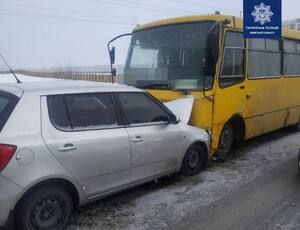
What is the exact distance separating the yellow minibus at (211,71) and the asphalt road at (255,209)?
Result: 1.45 meters

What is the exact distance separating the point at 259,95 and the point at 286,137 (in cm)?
223

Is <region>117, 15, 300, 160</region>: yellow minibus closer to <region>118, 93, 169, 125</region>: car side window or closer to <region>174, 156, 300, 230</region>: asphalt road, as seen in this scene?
<region>118, 93, 169, 125</region>: car side window

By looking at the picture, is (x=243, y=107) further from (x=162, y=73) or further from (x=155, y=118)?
(x=155, y=118)

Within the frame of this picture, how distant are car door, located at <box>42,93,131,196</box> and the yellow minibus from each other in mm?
2269

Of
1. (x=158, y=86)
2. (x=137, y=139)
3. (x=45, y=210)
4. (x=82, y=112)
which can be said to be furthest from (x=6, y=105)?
(x=158, y=86)

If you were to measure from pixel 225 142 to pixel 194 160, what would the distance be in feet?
4.75

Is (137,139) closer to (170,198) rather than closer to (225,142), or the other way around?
(170,198)

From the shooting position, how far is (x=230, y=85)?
7453 mm

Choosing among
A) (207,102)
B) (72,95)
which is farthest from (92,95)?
(207,102)

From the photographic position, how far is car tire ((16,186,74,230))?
4.09m

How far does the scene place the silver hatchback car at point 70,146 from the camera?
4027 mm

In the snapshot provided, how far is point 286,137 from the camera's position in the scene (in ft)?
33.5

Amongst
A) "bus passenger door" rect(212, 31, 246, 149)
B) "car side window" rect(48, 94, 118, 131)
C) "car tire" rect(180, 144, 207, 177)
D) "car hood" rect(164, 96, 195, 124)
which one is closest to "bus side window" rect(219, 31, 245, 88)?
"bus passenger door" rect(212, 31, 246, 149)

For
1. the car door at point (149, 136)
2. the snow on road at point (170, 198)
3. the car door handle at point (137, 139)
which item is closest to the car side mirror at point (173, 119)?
the car door at point (149, 136)
